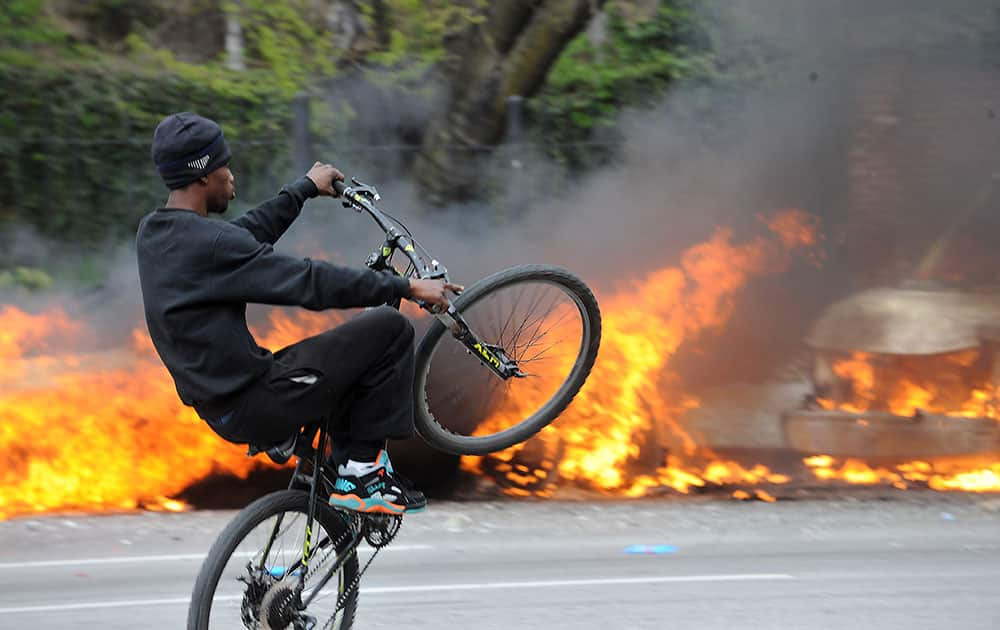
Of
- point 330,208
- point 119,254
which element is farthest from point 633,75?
point 119,254

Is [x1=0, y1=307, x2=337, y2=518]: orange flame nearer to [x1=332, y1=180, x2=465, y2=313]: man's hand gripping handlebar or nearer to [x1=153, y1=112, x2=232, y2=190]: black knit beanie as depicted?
[x1=332, y1=180, x2=465, y2=313]: man's hand gripping handlebar

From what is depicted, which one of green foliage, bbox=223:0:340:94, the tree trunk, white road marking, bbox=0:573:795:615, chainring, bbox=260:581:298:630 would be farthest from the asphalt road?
green foliage, bbox=223:0:340:94

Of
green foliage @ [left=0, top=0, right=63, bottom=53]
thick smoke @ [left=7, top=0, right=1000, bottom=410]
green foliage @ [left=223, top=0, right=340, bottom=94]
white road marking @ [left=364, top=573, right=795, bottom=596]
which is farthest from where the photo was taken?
green foliage @ [left=223, top=0, right=340, bottom=94]

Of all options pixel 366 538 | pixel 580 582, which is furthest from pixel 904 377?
pixel 366 538

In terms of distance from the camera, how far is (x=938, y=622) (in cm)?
526

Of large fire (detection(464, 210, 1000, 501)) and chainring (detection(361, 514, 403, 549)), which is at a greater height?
large fire (detection(464, 210, 1000, 501))

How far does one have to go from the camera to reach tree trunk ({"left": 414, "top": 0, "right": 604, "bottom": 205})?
341 inches

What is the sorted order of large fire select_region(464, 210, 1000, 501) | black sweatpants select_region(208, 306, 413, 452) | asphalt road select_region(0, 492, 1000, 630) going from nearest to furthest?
black sweatpants select_region(208, 306, 413, 452) → asphalt road select_region(0, 492, 1000, 630) → large fire select_region(464, 210, 1000, 501)

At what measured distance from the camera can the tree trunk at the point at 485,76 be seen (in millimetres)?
8672

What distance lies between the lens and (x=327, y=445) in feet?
14.5

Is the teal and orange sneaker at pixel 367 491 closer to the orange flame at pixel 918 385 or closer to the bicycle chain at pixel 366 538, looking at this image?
the bicycle chain at pixel 366 538

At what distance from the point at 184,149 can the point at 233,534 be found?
1326 mm

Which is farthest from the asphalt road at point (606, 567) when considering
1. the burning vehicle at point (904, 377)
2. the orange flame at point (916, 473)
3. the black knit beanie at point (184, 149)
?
the black knit beanie at point (184, 149)

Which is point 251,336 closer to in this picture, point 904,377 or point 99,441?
point 99,441
